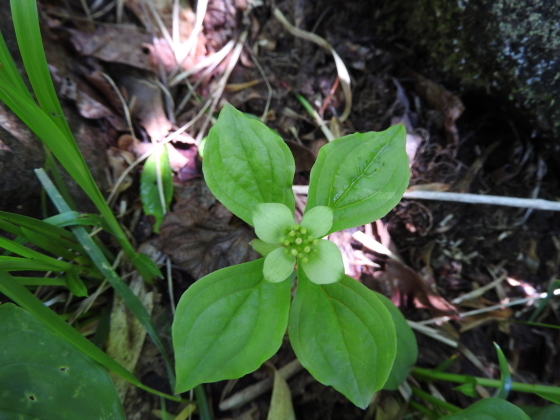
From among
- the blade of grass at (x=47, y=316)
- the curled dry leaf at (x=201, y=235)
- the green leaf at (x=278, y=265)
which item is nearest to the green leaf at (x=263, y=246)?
the green leaf at (x=278, y=265)

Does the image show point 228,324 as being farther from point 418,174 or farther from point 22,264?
point 418,174

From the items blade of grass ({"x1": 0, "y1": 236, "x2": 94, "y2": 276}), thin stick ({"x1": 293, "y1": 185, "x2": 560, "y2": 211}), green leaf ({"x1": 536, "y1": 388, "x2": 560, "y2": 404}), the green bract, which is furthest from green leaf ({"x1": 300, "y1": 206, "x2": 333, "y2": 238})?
green leaf ({"x1": 536, "y1": 388, "x2": 560, "y2": 404})

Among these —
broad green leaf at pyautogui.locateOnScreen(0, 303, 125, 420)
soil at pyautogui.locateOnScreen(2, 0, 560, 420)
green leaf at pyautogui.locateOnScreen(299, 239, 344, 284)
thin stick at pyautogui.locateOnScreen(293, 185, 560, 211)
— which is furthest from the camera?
soil at pyautogui.locateOnScreen(2, 0, 560, 420)

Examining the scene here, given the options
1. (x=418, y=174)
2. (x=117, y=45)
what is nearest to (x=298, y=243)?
(x=418, y=174)

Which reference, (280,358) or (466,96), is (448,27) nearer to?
(466,96)

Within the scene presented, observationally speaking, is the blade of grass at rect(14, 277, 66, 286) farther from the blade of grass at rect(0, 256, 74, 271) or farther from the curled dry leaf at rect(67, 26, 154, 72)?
the curled dry leaf at rect(67, 26, 154, 72)

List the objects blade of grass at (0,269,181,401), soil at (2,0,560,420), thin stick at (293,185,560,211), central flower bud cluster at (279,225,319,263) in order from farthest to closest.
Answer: soil at (2,0,560,420), thin stick at (293,185,560,211), central flower bud cluster at (279,225,319,263), blade of grass at (0,269,181,401)

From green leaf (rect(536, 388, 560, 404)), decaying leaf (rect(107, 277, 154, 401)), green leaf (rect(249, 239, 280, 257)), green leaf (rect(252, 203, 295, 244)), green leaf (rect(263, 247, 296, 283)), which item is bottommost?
decaying leaf (rect(107, 277, 154, 401))

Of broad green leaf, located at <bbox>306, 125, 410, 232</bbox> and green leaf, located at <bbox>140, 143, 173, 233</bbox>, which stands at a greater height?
broad green leaf, located at <bbox>306, 125, 410, 232</bbox>
